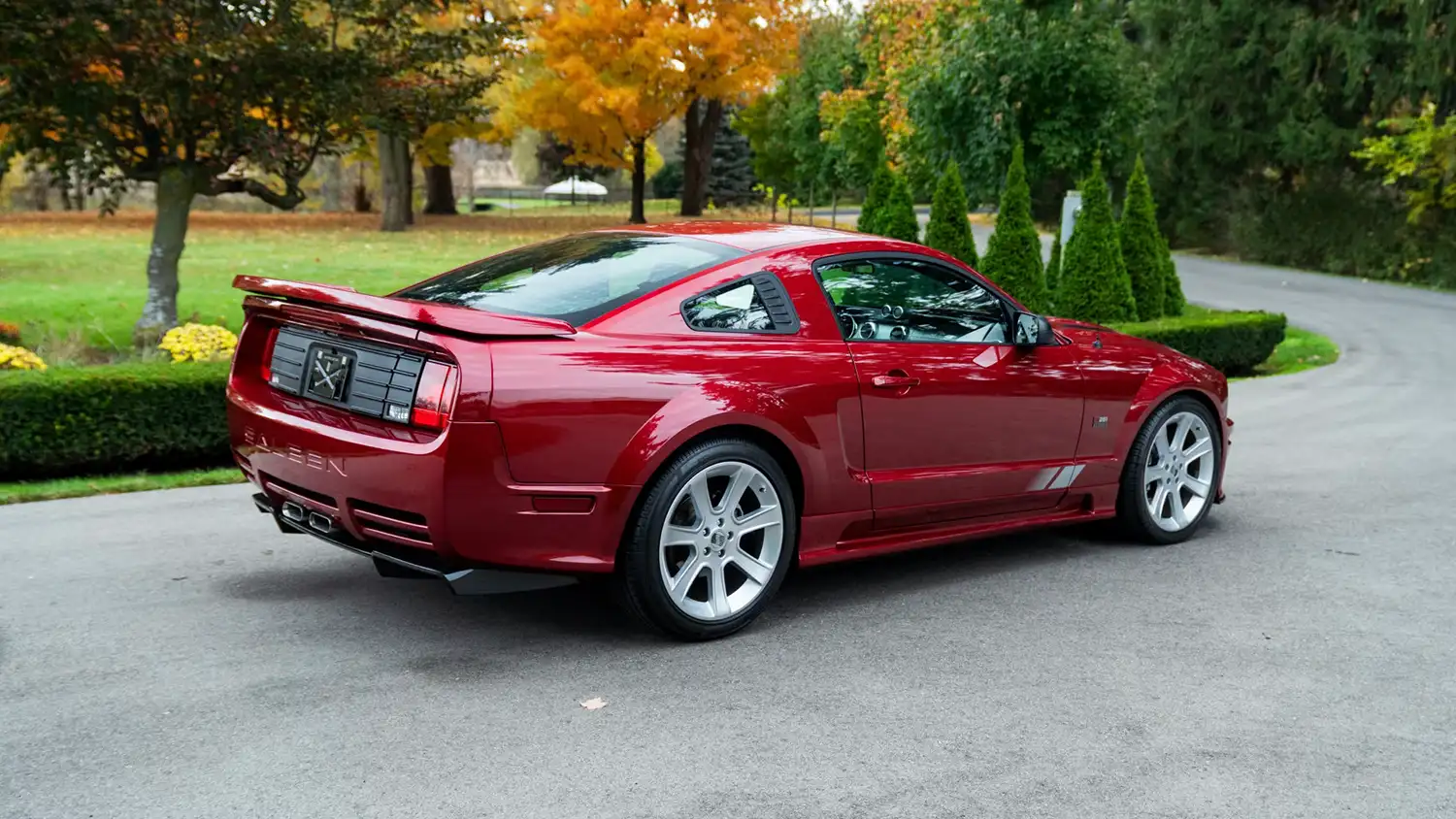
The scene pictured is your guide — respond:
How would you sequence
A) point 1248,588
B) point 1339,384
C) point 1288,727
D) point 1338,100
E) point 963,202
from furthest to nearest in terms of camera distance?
1. point 1338,100
2. point 963,202
3. point 1339,384
4. point 1248,588
5. point 1288,727

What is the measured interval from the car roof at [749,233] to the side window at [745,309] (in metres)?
0.19

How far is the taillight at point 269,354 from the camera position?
16.4 ft

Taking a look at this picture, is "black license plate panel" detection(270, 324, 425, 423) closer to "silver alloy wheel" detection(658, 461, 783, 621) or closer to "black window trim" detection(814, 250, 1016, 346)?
"silver alloy wheel" detection(658, 461, 783, 621)

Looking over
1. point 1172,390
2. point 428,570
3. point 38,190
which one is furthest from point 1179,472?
point 38,190

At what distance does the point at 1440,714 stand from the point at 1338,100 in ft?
99.3

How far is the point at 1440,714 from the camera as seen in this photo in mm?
4312

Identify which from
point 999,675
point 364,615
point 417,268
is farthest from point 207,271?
point 999,675

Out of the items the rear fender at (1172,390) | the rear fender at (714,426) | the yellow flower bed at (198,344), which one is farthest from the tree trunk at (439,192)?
the rear fender at (714,426)

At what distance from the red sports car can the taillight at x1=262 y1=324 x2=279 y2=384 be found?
1 cm

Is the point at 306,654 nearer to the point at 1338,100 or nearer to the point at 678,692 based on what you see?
the point at 678,692

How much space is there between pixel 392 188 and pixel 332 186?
20.4m

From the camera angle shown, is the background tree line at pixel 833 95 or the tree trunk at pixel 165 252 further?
the tree trunk at pixel 165 252

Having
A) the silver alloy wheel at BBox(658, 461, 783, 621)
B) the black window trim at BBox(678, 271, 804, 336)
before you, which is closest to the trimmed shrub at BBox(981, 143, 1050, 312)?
the black window trim at BBox(678, 271, 804, 336)

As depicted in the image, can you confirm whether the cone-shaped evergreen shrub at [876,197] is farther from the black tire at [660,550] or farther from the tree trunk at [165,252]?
the black tire at [660,550]
